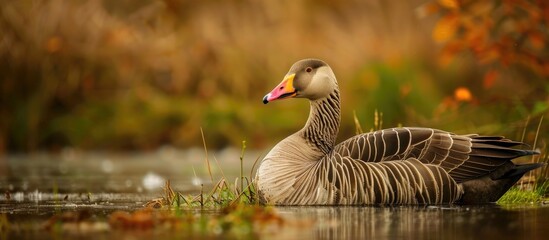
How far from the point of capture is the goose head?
1184 centimetres

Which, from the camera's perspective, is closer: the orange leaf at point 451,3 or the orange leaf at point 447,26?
the orange leaf at point 451,3

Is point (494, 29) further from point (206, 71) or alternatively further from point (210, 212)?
point (206, 71)

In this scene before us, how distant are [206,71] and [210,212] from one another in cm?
1439

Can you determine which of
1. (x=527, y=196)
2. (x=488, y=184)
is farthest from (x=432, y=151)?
(x=527, y=196)

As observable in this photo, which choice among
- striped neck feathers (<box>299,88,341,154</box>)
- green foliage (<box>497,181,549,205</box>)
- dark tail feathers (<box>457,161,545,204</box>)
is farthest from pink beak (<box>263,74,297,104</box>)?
green foliage (<box>497,181,549,205</box>)

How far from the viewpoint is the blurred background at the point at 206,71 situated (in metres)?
21.7

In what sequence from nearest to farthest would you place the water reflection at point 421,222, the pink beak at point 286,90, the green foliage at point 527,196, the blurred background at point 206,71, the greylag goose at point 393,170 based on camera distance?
the water reflection at point 421,222 → the greylag goose at point 393,170 → the green foliage at point 527,196 → the pink beak at point 286,90 → the blurred background at point 206,71

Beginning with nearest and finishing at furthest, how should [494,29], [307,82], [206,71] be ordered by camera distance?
1. [307,82]
2. [494,29]
3. [206,71]

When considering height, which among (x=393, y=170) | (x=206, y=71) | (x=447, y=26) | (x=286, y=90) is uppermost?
(x=206, y=71)

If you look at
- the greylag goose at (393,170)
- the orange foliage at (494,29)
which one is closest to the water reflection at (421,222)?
the greylag goose at (393,170)

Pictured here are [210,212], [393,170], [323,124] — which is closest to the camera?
[210,212]

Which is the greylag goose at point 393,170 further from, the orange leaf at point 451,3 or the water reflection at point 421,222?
the orange leaf at point 451,3

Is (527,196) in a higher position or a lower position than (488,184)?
lower

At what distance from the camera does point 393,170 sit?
442 inches
